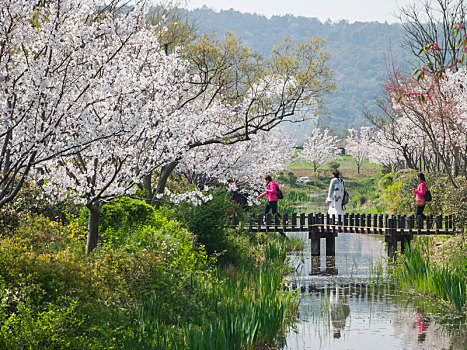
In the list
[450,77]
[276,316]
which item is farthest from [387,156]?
[276,316]

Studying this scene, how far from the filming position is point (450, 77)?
2244cm

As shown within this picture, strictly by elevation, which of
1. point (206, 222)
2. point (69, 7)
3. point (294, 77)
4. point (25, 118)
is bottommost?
point (206, 222)

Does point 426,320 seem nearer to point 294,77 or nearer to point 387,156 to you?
point 294,77

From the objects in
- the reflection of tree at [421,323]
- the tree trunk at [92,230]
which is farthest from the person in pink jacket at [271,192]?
the tree trunk at [92,230]

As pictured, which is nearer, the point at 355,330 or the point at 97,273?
the point at 97,273

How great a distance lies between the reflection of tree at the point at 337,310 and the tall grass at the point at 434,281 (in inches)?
54.8

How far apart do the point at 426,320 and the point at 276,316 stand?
3.56m

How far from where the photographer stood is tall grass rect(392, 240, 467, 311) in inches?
390

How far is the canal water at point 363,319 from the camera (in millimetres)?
9156

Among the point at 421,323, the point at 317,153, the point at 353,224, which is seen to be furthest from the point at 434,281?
the point at 317,153

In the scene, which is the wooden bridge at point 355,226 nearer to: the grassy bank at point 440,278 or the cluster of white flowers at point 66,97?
the grassy bank at point 440,278

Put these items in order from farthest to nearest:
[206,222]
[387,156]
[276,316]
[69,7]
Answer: [387,156] → [206,222] → [276,316] → [69,7]

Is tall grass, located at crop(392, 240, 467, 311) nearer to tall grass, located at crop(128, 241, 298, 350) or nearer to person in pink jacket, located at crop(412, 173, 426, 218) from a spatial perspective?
tall grass, located at crop(128, 241, 298, 350)

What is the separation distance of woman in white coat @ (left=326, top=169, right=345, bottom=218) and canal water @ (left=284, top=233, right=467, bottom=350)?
4345 mm
